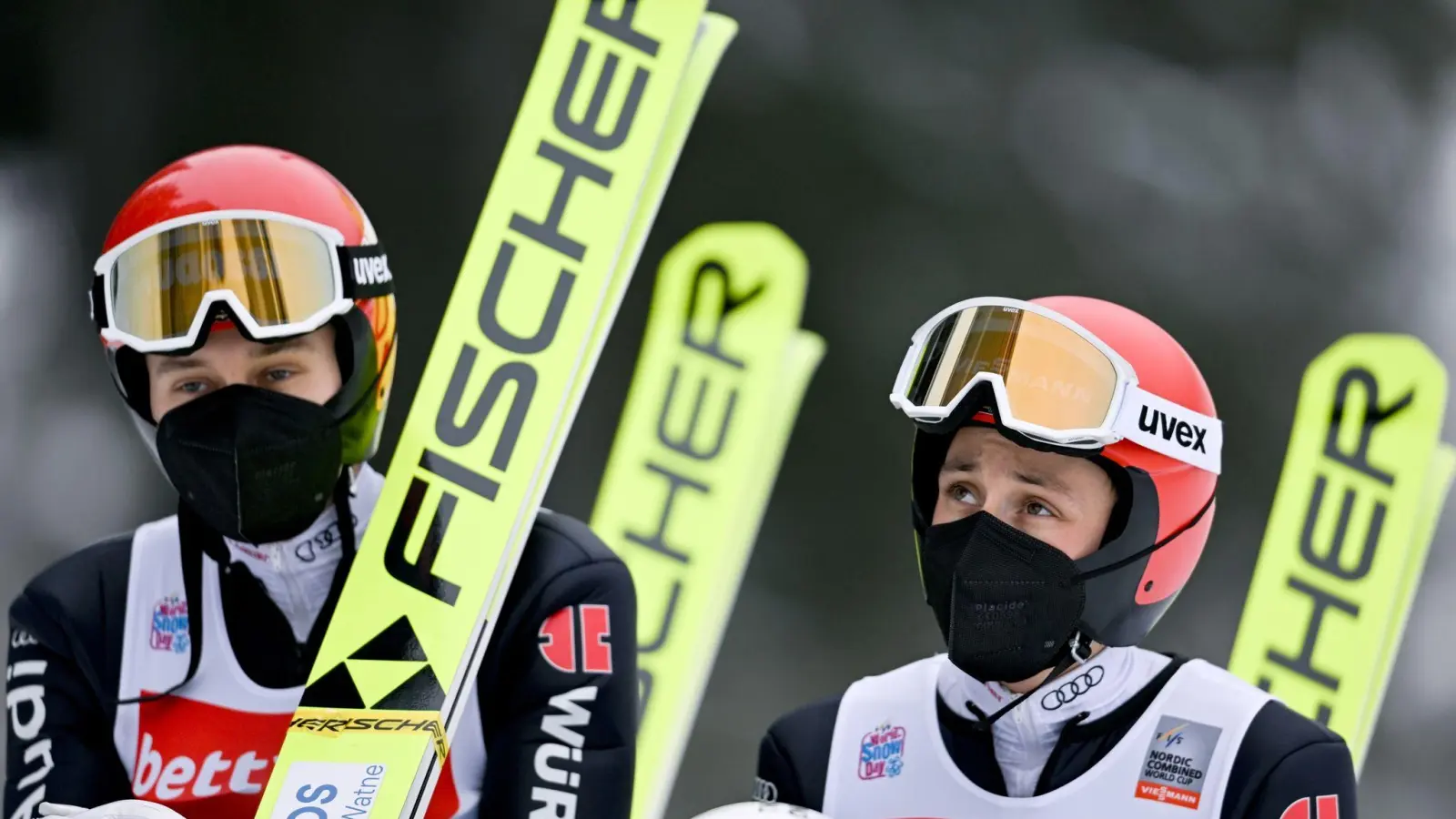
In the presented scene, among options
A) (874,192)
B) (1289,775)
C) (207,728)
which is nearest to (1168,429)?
(1289,775)

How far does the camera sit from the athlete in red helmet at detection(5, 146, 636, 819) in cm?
275

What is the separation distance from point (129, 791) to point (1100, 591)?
1.66 metres

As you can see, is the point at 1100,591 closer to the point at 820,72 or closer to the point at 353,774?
the point at 353,774

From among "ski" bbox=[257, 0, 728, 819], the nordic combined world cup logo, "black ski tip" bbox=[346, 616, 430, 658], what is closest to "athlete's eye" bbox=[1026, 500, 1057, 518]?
the nordic combined world cup logo

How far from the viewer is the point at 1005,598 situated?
7.72 ft

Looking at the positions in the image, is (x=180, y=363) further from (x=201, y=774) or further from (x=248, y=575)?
(x=201, y=774)

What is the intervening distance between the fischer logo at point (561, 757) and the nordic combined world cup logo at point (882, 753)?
52cm

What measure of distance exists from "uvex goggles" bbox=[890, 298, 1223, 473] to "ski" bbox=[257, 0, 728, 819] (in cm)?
88

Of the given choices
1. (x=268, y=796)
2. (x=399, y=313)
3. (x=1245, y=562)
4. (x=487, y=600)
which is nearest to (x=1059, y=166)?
(x=1245, y=562)

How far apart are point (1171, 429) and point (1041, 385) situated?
212mm

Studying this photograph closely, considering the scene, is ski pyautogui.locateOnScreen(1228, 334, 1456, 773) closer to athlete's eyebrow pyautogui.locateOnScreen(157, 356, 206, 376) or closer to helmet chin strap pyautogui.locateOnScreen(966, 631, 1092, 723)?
helmet chin strap pyautogui.locateOnScreen(966, 631, 1092, 723)

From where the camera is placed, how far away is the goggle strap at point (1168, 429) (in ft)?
7.77

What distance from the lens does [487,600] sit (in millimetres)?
2900

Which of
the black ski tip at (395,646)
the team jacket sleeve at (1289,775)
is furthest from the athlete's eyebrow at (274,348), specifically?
the team jacket sleeve at (1289,775)
